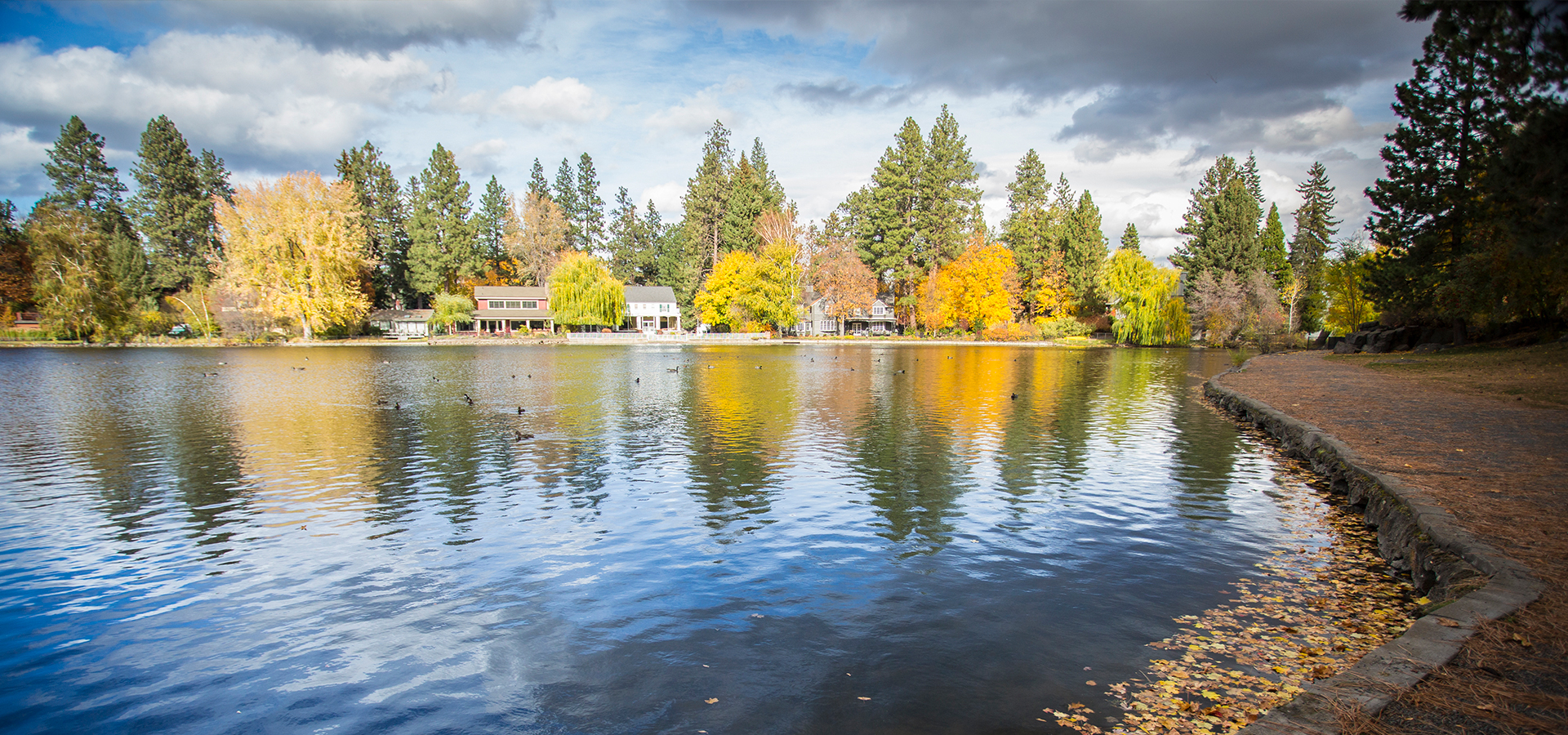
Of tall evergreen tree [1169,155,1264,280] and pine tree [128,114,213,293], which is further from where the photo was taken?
pine tree [128,114,213,293]

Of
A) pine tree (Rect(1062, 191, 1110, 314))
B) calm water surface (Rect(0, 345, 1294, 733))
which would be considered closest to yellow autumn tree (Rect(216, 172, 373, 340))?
calm water surface (Rect(0, 345, 1294, 733))

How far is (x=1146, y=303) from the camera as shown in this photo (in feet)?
219

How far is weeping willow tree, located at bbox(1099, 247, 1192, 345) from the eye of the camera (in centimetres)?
6619

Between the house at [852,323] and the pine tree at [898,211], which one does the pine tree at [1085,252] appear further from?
the house at [852,323]

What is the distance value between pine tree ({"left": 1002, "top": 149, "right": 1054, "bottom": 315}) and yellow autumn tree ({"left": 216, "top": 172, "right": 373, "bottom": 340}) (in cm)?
7177

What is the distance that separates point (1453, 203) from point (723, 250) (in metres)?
78.1

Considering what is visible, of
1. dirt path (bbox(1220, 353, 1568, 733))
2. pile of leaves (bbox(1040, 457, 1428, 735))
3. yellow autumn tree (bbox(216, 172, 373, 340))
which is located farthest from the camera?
yellow autumn tree (bbox(216, 172, 373, 340))

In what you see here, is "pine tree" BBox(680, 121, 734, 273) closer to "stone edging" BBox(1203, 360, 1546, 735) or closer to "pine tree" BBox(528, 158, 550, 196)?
"pine tree" BBox(528, 158, 550, 196)

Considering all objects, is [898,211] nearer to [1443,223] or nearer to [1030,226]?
[1030,226]

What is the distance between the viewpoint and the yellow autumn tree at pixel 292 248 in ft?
225

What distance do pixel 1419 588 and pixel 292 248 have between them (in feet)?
279

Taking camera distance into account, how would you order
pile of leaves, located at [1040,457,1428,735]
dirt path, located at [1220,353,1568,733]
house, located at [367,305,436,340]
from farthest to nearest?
house, located at [367,305,436,340] < pile of leaves, located at [1040,457,1428,735] < dirt path, located at [1220,353,1568,733]

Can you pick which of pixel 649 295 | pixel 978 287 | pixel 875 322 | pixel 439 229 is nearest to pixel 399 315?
pixel 439 229

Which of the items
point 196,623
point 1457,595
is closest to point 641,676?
point 196,623
